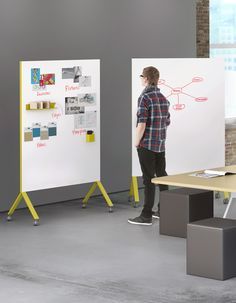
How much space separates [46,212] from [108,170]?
1.44 meters

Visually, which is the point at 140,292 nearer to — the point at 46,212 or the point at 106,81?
the point at 46,212

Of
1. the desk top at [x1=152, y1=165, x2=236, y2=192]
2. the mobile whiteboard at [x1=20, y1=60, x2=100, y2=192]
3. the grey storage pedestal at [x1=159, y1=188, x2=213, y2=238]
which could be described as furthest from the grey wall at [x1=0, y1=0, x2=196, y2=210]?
the desk top at [x1=152, y1=165, x2=236, y2=192]

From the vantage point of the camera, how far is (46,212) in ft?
30.6

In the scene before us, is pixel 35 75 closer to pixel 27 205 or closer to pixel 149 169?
pixel 27 205

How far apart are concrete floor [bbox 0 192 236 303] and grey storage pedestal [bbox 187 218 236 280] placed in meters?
0.08

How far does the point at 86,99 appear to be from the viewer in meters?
9.09

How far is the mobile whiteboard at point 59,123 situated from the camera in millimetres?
8531

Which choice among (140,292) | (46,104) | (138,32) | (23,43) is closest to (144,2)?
(138,32)

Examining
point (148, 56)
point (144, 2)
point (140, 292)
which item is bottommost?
point (140, 292)

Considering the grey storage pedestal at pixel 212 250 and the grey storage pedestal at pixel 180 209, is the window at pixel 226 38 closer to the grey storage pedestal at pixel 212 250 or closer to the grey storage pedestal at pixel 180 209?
the grey storage pedestal at pixel 180 209

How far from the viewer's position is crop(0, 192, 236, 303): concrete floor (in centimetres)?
595

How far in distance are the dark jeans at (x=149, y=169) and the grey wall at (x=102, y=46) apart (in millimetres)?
1649

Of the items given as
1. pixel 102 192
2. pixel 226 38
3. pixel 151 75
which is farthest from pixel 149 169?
pixel 226 38

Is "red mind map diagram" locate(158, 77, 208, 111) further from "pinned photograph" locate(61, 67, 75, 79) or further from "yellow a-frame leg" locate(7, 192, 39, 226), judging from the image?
"yellow a-frame leg" locate(7, 192, 39, 226)
